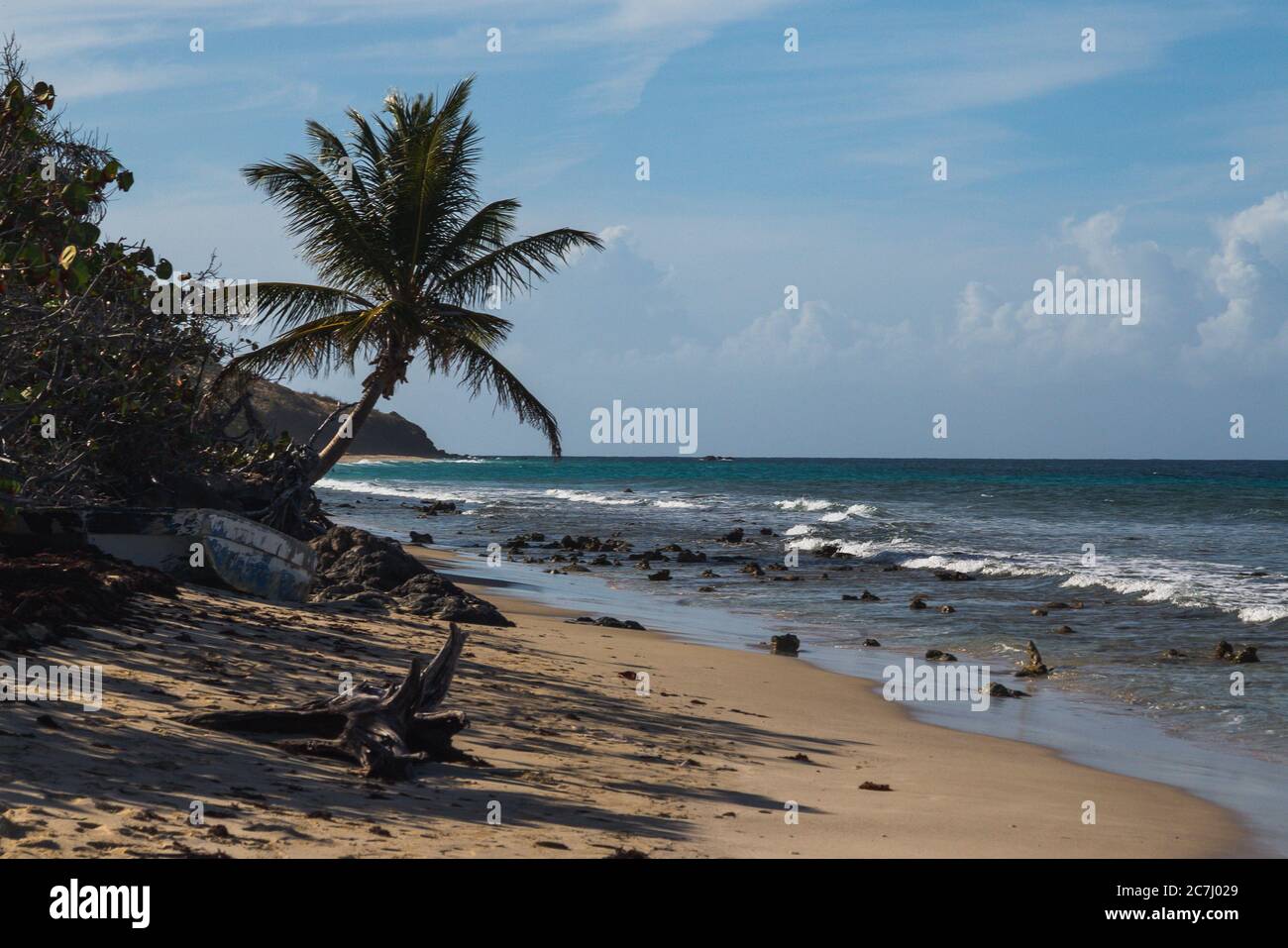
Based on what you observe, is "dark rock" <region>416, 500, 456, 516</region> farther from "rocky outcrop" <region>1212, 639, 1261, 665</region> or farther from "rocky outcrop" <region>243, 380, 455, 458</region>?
"rocky outcrop" <region>243, 380, 455, 458</region>

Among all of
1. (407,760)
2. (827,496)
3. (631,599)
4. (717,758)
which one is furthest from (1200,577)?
(827,496)

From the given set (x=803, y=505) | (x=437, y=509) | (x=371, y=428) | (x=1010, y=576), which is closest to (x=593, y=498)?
(x=803, y=505)

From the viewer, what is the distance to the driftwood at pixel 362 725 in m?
6.50

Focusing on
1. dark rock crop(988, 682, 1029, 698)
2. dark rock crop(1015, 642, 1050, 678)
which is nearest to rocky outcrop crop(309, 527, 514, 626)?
dark rock crop(988, 682, 1029, 698)

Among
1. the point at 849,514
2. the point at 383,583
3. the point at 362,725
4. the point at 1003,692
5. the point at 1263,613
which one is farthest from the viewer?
the point at 849,514

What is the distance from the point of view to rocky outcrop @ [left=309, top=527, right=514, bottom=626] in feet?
45.8

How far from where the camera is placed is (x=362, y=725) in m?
6.63

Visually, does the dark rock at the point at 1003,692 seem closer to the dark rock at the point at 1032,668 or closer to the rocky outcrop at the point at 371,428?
the dark rock at the point at 1032,668

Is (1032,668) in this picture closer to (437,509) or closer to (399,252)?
(399,252)

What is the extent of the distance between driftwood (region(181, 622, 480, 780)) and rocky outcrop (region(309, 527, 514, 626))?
672 cm

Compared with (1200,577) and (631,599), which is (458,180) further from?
(1200,577)

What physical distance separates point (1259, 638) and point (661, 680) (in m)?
9.04

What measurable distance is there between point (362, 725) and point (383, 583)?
358 inches

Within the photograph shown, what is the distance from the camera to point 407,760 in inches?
252
